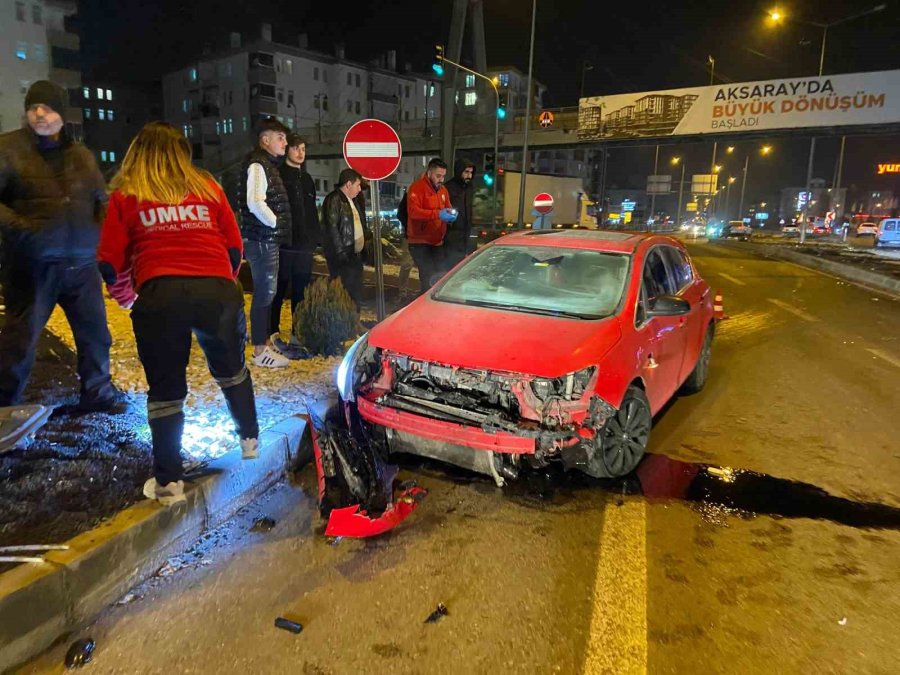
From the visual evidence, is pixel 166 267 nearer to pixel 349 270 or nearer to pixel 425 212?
pixel 349 270

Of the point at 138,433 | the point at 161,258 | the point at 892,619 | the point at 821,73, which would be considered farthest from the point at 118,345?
the point at 821,73

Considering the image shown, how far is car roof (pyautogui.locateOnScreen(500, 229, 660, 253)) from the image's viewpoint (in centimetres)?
500

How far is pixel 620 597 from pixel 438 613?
2.80 feet

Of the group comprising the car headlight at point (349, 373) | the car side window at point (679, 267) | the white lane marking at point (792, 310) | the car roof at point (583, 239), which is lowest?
the white lane marking at point (792, 310)

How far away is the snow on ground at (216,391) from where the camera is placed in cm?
413

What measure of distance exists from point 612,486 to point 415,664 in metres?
2.03

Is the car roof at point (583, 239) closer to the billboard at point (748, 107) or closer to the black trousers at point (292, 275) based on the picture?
the black trousers at point (292, 275)

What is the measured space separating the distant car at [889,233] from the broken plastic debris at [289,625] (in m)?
40.3

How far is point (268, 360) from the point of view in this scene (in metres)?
5.68

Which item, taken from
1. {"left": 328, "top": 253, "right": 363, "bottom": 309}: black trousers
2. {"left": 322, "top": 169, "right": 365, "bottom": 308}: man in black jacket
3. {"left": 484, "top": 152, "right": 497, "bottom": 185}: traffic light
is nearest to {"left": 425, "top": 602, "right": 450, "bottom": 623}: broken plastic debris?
{"left": 328, "top": 253, "right": 363, "bottom": 309}: black trousers

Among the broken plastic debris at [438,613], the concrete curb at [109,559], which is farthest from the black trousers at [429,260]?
the broken plastic debris at [438,613]

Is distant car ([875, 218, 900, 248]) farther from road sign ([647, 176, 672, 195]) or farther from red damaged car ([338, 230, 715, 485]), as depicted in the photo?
red damaged car ([338, 230, 715, 485])

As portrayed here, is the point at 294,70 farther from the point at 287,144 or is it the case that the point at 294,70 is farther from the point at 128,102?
the point at 287,144

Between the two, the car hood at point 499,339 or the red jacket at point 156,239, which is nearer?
the red jacket at point 156,239
